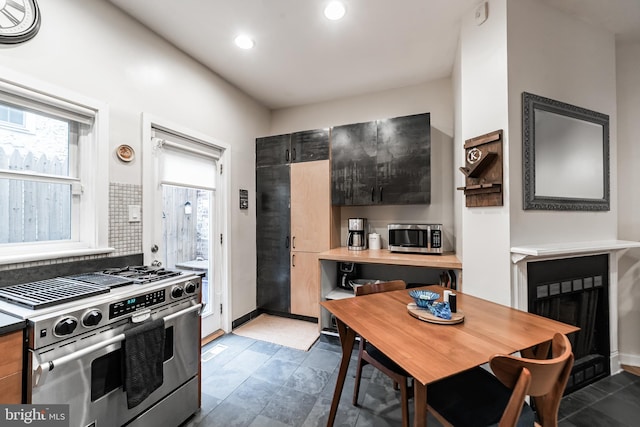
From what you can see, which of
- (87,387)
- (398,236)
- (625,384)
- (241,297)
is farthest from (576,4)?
(241,297)

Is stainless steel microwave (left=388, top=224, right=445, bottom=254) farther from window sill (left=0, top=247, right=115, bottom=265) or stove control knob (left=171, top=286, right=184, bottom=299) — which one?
window sill (left=0, top=247, right=115, bottom=265)

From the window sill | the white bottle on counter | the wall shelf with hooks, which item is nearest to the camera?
the window sill

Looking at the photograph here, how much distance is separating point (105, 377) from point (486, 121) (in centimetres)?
276

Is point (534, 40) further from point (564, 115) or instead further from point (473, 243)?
point (473, 243)

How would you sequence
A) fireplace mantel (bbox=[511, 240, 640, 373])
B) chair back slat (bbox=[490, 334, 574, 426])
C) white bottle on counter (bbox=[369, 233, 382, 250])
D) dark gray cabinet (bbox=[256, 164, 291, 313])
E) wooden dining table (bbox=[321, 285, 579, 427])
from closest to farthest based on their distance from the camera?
1. chair back slat (bbox=[490, 334, 574, 426])
2. wooden dining table (bbox=[321, 285, 579, 427])
3. fireplace mantel (bbox=[511, 240, 640, 373])
4. white bottle on counter (bbox=[369, 233, 382, 250])
5. dark gray cabinet (bbox=[256, 164, 291, 313])

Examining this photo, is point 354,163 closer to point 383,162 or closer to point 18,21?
point 383,162

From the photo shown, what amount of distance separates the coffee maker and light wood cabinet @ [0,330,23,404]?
252 centimetres

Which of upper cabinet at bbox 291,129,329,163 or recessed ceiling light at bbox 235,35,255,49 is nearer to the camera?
recessed ceiling light at bbox 235,35,255,49

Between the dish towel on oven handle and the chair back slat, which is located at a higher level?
the chair back slat

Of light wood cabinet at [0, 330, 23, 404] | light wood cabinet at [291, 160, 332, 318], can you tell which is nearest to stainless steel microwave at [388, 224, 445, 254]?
light wood cabinet at [291, 160, 332, 318]

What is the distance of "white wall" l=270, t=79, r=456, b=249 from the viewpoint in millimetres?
2943

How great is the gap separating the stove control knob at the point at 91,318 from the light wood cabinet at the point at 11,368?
190 millimetres

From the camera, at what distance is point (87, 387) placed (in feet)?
3.85

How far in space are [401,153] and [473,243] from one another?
1179mm
